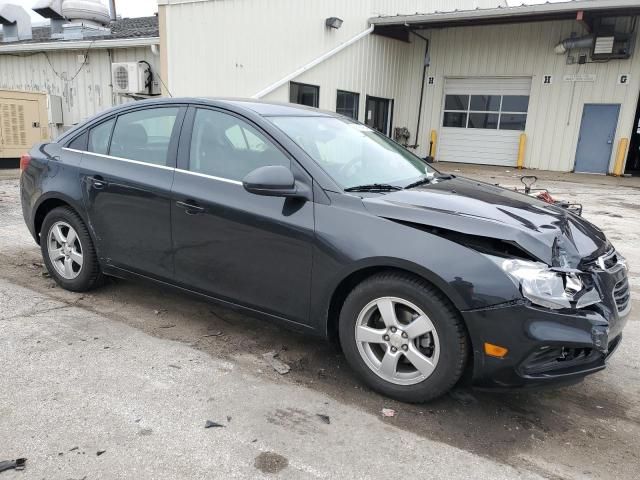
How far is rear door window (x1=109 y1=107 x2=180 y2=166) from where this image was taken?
3.69 m

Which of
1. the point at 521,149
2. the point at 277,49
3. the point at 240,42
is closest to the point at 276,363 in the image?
the point at 240,42

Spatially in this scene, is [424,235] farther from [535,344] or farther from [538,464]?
[538,464]

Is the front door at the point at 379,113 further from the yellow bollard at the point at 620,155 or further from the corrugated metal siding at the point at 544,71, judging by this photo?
the yellow bollard at the point at 620,155

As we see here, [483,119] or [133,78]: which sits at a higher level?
[133,78]

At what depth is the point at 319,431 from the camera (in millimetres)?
2625

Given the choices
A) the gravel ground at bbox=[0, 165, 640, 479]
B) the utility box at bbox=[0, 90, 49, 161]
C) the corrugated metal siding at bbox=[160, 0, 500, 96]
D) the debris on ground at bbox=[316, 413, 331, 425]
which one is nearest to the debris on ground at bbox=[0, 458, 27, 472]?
the gravel ground at bbox=[0, 165, 640, 479]

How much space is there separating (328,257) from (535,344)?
A: 45.0 inches

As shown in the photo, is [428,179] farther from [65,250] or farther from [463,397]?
[65,250]

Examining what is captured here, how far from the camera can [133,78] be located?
11.7 metres

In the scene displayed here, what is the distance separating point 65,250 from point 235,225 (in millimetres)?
1921

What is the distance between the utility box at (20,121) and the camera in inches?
492

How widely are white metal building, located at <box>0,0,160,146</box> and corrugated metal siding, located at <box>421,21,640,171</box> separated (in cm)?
1031

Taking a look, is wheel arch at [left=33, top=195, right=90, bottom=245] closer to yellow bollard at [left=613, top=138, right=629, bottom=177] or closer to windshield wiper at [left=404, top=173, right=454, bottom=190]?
windshield wiper at [left=404, top=173, right=454, bottom=190]

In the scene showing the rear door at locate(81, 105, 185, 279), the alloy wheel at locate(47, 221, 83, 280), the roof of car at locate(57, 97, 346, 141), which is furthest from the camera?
the alloy wheel at locate(47, 221, 83, 280)
